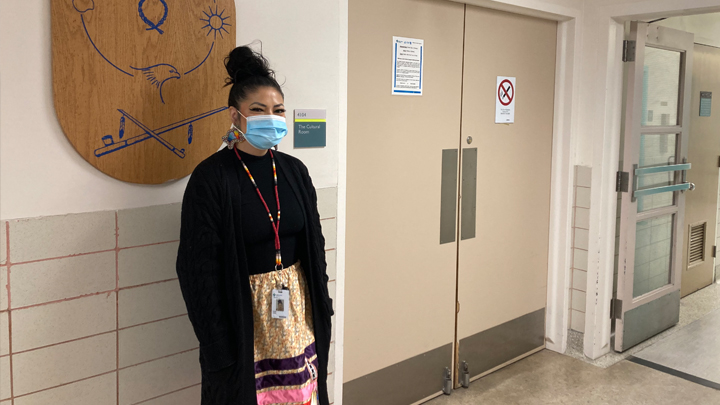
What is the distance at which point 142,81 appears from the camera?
181cm

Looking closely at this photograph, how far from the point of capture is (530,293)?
3.58 meters

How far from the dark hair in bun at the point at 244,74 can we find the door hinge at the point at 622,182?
2.52 metres

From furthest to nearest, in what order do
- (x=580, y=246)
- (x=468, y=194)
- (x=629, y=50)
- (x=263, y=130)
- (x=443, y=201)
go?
(x=580, y=246)
(x=629, y=50)
(x=468, y=194)
(x=443, y=201)
(x=263, y=130)

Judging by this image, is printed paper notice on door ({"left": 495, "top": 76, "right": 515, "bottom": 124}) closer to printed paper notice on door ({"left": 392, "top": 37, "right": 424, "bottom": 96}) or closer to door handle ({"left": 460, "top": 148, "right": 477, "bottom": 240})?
door handle ({"left": 460, "top": 148, "right": 477, "bottom": 240})

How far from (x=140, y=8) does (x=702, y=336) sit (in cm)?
398

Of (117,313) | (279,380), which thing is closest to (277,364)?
(279,380)

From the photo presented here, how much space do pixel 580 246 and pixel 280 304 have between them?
7.88ft

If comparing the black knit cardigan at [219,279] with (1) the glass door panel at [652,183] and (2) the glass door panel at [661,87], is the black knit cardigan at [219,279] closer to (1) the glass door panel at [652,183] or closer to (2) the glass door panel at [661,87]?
(1) the glass door panel at [652,183]

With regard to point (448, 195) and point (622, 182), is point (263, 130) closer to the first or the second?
point (448, 195)

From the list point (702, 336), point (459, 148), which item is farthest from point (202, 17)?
point (702, 336)

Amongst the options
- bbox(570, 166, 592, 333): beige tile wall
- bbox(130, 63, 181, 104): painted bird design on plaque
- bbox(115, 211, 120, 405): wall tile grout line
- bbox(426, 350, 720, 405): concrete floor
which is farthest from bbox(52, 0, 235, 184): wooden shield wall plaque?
bbox(570, 166, 592, 333): beige tile wall

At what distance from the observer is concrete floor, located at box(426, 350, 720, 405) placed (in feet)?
10.1

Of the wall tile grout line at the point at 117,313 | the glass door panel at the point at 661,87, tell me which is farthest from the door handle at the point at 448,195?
the wall tile grout line at the point at 117,313

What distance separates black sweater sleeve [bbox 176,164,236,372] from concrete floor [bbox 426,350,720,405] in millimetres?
1680
